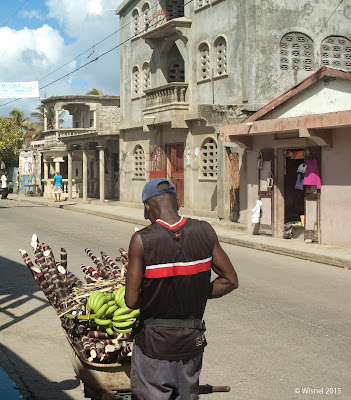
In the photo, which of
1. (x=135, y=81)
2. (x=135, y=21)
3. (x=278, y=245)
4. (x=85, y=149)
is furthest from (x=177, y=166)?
(x=278, y=245)

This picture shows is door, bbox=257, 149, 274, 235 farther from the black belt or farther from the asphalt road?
the black belt

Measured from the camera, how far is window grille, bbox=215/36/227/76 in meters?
20.5

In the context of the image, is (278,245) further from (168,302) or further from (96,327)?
(168,302)

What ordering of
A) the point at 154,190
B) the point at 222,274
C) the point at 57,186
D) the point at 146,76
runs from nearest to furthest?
the point at 154,190, the point at 222,274, the point at 146,76, the point at 57,186

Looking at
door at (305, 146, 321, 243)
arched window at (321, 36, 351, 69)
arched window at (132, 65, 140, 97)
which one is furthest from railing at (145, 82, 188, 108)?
door at (305, 146, 321, 243)

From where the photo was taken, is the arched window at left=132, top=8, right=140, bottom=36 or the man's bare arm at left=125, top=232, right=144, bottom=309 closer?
the man's bare arm at left=125, top=232, right=144, bottom=309

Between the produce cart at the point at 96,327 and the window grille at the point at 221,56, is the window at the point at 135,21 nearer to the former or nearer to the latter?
the window grille at the point at 221,56

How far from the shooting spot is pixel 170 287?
334 cm

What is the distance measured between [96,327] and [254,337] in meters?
3.17

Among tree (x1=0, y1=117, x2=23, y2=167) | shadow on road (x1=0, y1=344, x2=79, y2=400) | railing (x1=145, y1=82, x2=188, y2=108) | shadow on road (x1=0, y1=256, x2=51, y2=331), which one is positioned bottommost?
shadow on road (x1=0, y1=344, x2=79, y2=400)

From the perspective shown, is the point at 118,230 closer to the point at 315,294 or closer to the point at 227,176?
the point at 227,176

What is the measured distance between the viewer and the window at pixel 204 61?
21.5 meters

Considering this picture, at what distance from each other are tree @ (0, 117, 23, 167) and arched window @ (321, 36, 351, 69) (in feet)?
107

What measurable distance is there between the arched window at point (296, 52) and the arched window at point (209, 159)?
12.3 ft
